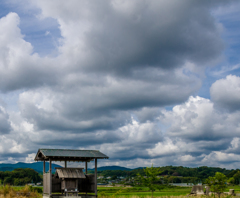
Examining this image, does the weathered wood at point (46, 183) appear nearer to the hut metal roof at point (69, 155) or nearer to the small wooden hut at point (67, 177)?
the small wooden hut at point (67, 177)

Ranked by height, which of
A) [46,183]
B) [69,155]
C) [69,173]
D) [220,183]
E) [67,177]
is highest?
[69,155]

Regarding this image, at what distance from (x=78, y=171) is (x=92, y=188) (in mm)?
2575

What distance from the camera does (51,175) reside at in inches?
1185

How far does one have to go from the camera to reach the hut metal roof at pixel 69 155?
101ft

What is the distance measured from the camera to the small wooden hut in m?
30.1

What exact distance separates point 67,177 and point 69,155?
2260 mm

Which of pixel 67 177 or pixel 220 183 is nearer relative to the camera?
pixel 67 177

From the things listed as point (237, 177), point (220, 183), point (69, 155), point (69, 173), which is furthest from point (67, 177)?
point (237, 177)

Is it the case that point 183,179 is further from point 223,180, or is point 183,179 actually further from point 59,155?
point 59,155

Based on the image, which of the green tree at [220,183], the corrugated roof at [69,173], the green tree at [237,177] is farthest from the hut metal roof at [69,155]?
the green tree at [237,177]

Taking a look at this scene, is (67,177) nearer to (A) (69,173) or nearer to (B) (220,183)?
(A) (69,173)

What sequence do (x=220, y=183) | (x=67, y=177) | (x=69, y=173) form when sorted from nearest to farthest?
1. (x=67, y=177)
2. (x=69, y=173)
3. (x=220, y=183)

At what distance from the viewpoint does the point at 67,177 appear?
2989cm

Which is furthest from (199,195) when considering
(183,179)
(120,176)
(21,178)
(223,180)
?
(120,176)
